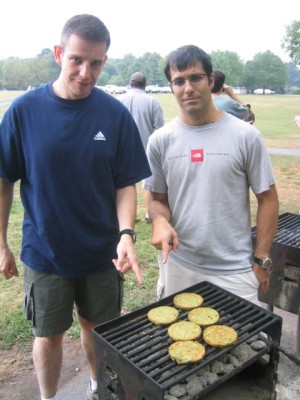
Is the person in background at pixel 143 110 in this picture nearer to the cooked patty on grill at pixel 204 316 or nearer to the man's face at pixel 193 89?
the man's face at pixel 193 89

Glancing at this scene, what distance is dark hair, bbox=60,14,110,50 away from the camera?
75.2 inches

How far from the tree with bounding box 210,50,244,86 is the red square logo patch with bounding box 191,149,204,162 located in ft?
273

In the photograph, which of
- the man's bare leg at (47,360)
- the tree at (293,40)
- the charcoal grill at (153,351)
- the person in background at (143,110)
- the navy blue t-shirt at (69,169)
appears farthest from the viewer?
the tree at (293,40)

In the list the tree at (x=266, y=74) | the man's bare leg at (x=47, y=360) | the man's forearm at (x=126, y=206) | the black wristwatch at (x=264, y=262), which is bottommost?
the man's bare leg at (x=47, y=360)

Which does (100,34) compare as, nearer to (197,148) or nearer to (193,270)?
(197,148)

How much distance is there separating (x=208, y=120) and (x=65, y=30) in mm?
859

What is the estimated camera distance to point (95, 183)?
207cm

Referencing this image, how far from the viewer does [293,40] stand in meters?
34.9

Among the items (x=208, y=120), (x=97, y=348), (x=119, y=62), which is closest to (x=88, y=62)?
(x=208, y=120)

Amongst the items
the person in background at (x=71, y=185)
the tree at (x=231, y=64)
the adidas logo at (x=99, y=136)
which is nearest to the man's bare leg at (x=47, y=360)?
the person in background at (x=71, y=185)

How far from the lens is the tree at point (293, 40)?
34.4 metres

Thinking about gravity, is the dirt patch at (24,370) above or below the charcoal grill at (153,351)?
below

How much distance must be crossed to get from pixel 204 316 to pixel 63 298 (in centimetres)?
81

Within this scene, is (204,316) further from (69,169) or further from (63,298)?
(69,169)
